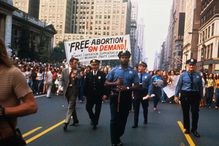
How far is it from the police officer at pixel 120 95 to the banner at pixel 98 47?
12.1 meters

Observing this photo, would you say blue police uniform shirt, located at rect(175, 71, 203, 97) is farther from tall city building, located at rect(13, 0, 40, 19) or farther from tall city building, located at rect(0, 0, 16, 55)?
tall city building, located at rect(13, 0, 40, 19)

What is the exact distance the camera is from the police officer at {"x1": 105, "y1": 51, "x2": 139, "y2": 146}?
8047 millimetres

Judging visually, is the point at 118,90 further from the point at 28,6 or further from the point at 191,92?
the point at 28,6

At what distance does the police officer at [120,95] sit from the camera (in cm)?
805

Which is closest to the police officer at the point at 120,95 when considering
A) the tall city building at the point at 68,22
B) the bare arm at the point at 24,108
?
the bare arm at the point at 24,108

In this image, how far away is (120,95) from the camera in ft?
26.9

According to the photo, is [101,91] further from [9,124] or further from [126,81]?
[9,124]

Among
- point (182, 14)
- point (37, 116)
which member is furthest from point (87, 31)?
point (37, 116)

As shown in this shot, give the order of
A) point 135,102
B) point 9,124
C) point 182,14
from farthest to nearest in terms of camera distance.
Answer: point 182,14 < point 135,102 < point 9,124

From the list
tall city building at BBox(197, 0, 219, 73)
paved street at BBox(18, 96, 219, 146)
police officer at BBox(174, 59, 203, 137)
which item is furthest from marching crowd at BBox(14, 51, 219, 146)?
tall city building at BBox(197, 0, 219, 73)

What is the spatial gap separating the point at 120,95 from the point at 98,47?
12773mm

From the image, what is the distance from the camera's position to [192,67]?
10117 mm

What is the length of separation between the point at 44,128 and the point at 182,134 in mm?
3311

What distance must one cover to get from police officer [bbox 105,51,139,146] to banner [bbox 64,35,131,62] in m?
12.1
